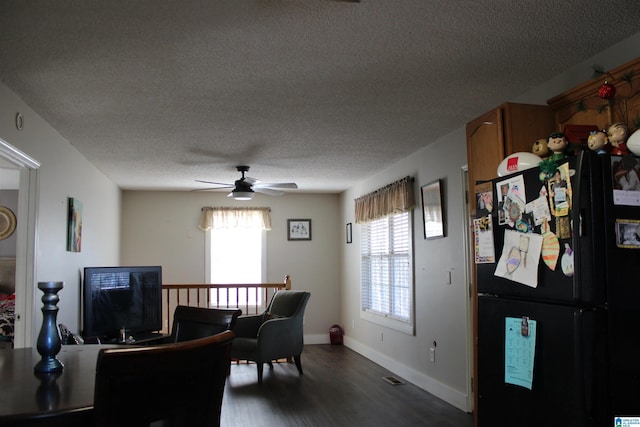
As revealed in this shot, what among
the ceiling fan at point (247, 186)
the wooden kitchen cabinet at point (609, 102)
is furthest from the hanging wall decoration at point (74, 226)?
the wooden kitchen cabinet at point (609, 102)

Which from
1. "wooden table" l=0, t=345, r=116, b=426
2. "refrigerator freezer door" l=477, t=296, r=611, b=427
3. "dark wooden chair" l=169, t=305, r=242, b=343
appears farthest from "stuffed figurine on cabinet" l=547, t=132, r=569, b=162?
"wooden table" l=0, t=345, r=116, b=426

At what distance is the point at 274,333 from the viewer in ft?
18.7

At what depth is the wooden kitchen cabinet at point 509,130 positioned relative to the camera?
9.46 feet

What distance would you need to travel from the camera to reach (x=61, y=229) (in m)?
4.52

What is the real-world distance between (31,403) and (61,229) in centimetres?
344

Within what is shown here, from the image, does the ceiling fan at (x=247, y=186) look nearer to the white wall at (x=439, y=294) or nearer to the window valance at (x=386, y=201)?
the window valance at (x=386, y=201)

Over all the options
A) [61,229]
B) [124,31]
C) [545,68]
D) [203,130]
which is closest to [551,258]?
[545,68]

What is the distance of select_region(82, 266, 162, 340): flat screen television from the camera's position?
16.9 feet

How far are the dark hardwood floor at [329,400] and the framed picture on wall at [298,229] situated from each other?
2526 mm

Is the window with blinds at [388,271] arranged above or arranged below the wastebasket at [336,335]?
above

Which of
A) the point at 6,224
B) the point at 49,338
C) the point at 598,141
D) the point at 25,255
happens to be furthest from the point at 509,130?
the point at 6,224

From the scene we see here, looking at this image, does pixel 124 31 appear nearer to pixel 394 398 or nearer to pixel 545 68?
pixel 545 68

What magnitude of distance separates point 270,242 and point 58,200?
4.20 meters

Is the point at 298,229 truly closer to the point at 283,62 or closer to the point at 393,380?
the point at 393,380
